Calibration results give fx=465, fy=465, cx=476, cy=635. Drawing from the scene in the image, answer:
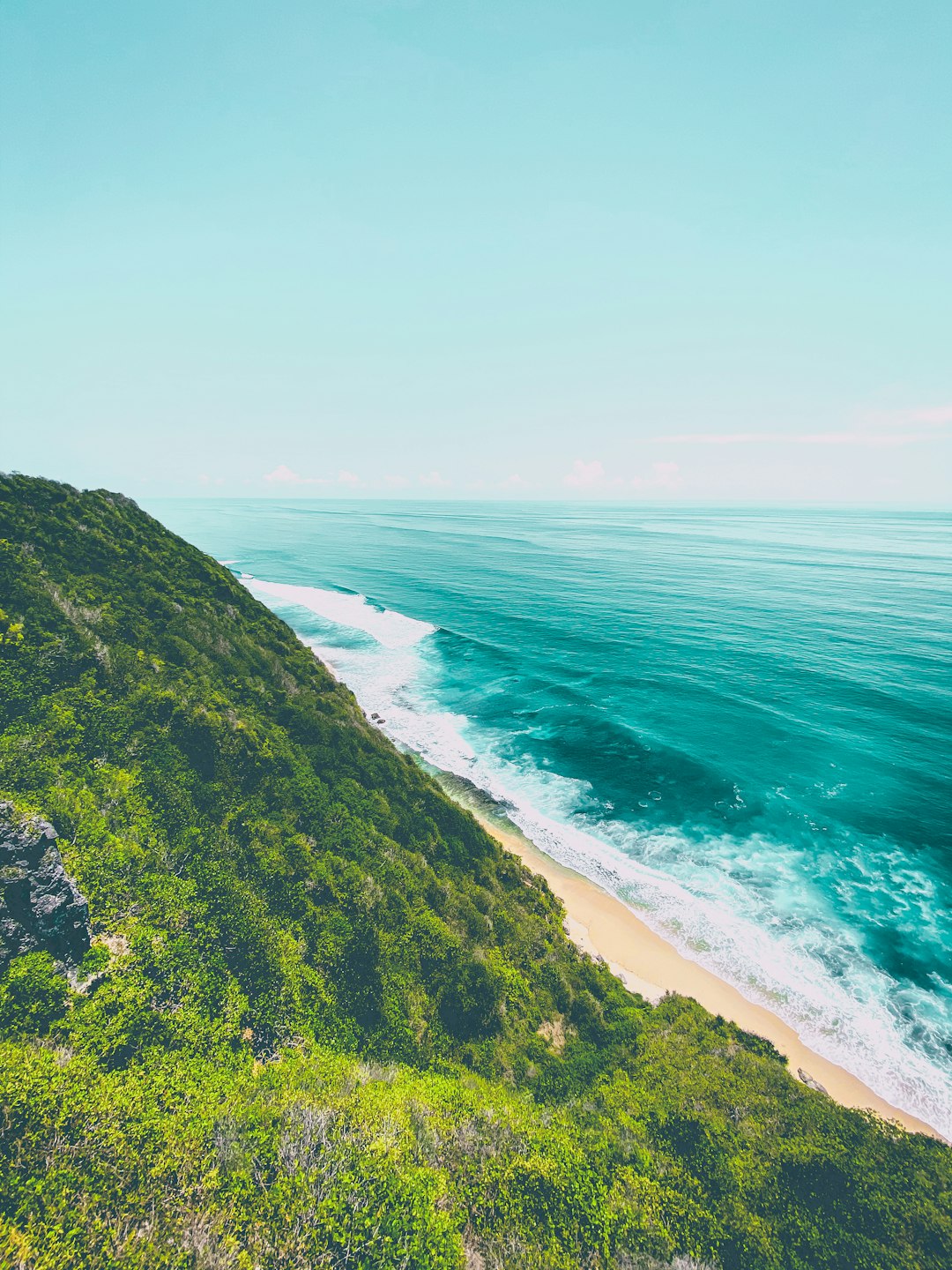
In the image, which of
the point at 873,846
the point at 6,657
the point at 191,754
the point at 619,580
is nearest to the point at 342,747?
the point at 191,754

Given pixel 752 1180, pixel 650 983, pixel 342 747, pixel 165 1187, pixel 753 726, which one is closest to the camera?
pixel 165 1187

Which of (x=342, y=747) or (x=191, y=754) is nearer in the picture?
(x=191, y=754)

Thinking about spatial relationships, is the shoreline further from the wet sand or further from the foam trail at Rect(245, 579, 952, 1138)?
the foam trail at Rect(245, 579, 952, 1138)

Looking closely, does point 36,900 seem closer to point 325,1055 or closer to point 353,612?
point 325,1055

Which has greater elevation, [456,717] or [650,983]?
[456,717]

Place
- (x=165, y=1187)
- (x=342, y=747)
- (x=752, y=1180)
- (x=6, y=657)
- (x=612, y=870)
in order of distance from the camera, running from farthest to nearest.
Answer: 1. (x=612, y=870)
2. (x=342, y=747)
3. (x=6, y=657)
4. (x=752, y=1180)
5. (x=165, y=1187)

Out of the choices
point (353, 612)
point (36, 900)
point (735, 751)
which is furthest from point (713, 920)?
point (353, 612)

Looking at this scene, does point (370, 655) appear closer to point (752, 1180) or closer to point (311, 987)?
point (311, 987)
